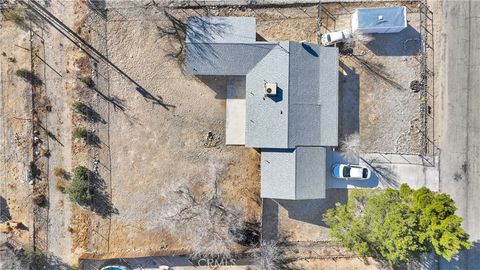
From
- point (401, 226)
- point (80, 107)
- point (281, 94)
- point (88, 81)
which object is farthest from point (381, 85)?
point (80, 107)

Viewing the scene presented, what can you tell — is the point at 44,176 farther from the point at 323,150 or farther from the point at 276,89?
the point at 323,150

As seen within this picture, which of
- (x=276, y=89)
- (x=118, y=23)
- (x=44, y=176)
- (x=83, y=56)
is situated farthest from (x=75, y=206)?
(x=276, y=89)

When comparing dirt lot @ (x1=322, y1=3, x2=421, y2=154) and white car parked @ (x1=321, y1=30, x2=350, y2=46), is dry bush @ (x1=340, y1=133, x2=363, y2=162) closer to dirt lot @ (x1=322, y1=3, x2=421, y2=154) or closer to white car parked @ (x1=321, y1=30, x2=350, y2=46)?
dirt lot @ (x1=322, y1=3, x2=421, y2=154)

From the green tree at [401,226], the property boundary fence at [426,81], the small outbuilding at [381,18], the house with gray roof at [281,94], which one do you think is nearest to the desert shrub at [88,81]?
the house with gray roof at [281,94]

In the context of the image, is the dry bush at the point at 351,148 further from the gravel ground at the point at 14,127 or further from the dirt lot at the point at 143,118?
the gravel ground at the point at 14,127

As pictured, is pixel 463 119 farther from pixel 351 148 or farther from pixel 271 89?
pixel 271 89

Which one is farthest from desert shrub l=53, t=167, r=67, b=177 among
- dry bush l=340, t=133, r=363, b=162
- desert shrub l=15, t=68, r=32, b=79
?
dry bush l=340, t=133, r=363, b=162
